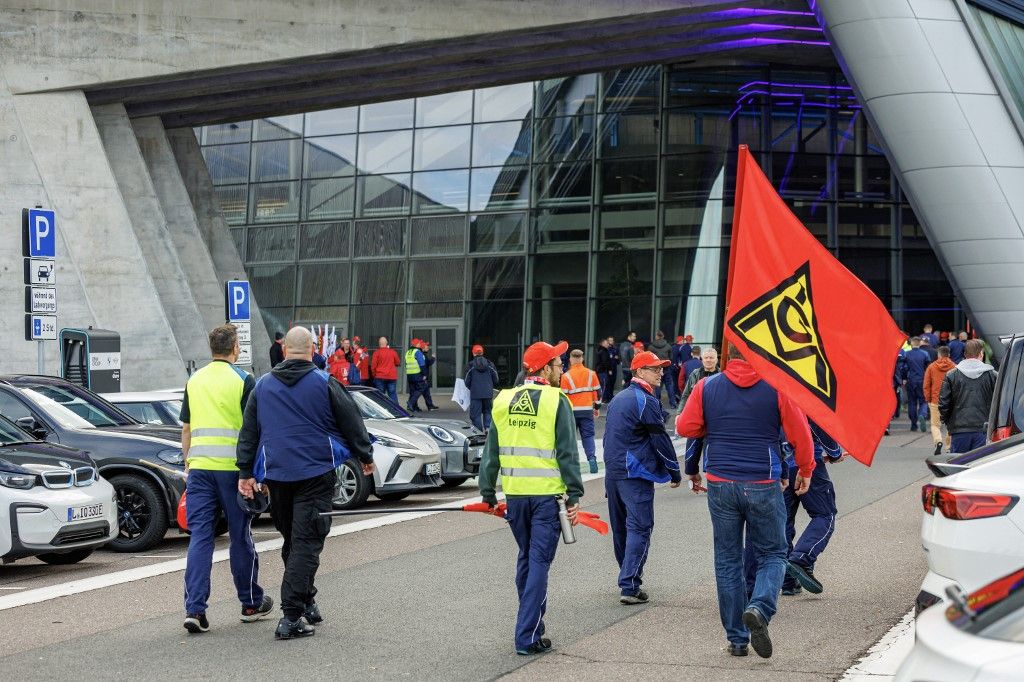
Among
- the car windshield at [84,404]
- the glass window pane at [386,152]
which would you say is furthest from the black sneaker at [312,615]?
the glass window pane at [386,152]

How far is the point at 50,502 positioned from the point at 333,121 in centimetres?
3507

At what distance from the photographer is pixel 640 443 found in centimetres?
913

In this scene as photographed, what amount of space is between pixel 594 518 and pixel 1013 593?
16.3 ft

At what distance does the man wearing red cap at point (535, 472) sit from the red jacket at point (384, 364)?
2270 cm

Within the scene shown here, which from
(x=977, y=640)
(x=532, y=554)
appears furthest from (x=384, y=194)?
(x=977, y=640)

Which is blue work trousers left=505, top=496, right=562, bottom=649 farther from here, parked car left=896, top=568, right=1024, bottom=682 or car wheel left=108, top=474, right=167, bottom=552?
car wheel left=108, top=474, right=167, bottom=552

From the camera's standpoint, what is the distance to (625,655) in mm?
7246

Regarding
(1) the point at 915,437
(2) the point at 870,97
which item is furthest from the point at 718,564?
(2) the point at 870,97

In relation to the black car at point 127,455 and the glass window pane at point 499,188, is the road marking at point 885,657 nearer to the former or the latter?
the black car at point 127,455

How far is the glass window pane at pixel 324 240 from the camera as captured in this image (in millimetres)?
44156

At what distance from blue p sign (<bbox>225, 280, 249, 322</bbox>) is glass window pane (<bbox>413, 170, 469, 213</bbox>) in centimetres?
2211

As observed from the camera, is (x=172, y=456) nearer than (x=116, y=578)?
No

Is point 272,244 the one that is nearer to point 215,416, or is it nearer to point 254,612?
point 215,416

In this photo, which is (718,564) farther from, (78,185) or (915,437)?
(78,185)
